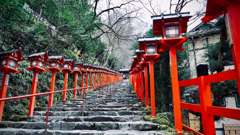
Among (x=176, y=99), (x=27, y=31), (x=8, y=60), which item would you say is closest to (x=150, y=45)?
(x=176, y=99)

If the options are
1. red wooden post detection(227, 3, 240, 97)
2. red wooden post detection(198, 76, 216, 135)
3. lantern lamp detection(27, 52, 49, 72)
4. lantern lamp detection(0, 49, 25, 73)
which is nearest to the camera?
red wooden post detection(227, 3, 240, 97)

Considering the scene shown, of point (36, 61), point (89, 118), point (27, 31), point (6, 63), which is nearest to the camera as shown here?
point (6, 63)

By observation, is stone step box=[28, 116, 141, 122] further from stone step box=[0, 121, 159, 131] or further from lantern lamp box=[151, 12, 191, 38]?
lantern lamp box=[151, 12, 191, 38]

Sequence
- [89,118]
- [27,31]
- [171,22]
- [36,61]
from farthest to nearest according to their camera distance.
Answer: [27,31] → [36,61] → [89,118] → [171,22]

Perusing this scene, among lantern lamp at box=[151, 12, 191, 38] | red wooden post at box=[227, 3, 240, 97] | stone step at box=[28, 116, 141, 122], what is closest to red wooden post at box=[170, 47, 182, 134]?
lantern lamp at box=[151, 12, 191, 38]

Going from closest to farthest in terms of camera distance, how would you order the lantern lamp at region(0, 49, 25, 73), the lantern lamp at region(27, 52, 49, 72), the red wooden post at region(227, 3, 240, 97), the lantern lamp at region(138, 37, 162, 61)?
the red wooden post at region(227, 3, 240, 97)
the lantern lamp at region(0, 49, 25, 73)
the lantern lamp at region(138, 37, 162, 61)
the lantern lamp at region(27, 52, 49, 72)

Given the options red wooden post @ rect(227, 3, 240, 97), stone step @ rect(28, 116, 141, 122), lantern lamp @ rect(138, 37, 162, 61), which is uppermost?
lantern lamp @ rect(138, 37, 162, 61)

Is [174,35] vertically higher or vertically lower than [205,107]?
higher

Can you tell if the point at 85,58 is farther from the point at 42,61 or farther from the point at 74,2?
the point at 42,61

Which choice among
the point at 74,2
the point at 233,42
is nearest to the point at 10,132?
the point at 233,42

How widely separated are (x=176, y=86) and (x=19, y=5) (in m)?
5.31

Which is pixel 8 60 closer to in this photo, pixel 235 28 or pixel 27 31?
pixel 27 31

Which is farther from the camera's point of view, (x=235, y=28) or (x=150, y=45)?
(x=150, y=45)

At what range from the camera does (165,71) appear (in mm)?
5184
